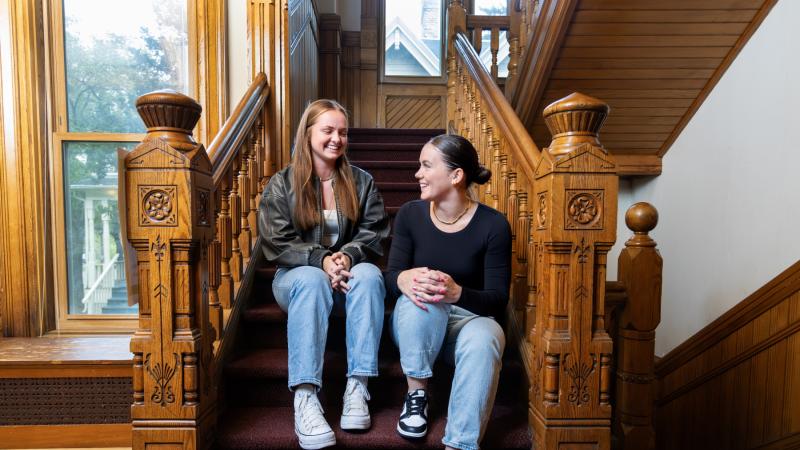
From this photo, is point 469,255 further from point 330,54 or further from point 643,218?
point 330,54

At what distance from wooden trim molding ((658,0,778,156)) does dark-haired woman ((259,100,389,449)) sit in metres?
2.11

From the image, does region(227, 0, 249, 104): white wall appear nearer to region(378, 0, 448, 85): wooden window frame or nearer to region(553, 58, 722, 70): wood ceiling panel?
region(553, 58, 722, 70): wood ceiling panel

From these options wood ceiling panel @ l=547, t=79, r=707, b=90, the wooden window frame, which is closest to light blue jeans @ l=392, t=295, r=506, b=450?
wood ceiling panel @ l=547, t=79, r=707, b=90

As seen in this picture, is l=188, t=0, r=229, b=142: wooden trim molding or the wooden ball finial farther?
l=188, t=0, r=229, b=142: wooden trim molding

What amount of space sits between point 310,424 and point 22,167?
2051mm

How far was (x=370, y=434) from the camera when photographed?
1.39 meters

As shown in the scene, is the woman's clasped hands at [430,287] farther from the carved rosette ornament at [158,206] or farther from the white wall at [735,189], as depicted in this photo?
the white wall at [735,189]

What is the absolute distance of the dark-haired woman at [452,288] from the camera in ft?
4.32

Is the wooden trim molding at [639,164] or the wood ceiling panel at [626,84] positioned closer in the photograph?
the wood ceiling panel at [626,84]

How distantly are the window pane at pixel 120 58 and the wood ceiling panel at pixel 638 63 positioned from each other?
2.06 metres

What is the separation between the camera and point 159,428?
1.28 m

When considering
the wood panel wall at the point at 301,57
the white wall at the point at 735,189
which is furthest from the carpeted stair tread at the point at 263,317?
the white wall at the point at 735,189

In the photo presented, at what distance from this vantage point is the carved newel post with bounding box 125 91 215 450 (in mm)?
1235

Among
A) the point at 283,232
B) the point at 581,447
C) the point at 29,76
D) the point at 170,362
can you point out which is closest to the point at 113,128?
the point at 29,76
